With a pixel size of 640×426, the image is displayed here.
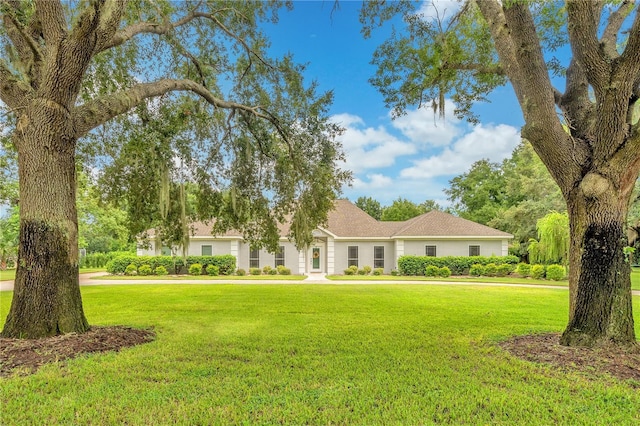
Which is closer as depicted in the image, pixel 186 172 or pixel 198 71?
pixel 186 172

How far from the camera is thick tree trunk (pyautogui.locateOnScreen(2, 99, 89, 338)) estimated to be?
15.0 feet

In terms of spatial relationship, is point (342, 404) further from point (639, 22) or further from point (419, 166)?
point (419, 166)

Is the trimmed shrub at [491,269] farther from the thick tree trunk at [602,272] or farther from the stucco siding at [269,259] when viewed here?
→ the thick tree trunk at [602,272]

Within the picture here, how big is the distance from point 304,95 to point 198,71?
107 inches

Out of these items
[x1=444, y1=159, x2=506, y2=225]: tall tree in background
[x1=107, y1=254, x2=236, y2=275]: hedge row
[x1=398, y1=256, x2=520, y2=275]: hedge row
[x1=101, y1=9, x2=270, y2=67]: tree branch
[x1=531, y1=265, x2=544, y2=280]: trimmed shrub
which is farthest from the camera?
[x1=444, y1=159, x2=506, y2=225]: tall tree in background

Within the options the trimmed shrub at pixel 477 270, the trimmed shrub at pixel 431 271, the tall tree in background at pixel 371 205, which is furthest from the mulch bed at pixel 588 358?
the tall tree in background at pixel 371 205

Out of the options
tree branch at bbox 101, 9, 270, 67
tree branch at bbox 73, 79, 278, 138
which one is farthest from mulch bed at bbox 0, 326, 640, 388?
tree branch at bbox 101, 9, 270, 67

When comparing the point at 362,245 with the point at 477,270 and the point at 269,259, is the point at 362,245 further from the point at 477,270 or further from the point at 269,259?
the point at 477,270

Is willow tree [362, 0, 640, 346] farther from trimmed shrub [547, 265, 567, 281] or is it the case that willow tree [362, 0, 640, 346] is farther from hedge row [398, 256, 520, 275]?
hedge row [398, 256, 520, 275]

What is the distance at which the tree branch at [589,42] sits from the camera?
431 centimetres

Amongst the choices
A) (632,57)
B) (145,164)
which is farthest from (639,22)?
(145,164)

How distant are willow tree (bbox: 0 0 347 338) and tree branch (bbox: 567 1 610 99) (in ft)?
15.7

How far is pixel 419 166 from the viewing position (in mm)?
29875

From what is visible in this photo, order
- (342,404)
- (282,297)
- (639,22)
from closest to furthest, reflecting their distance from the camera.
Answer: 1. (342,404)
2. (639,22)
3. (282,297)
